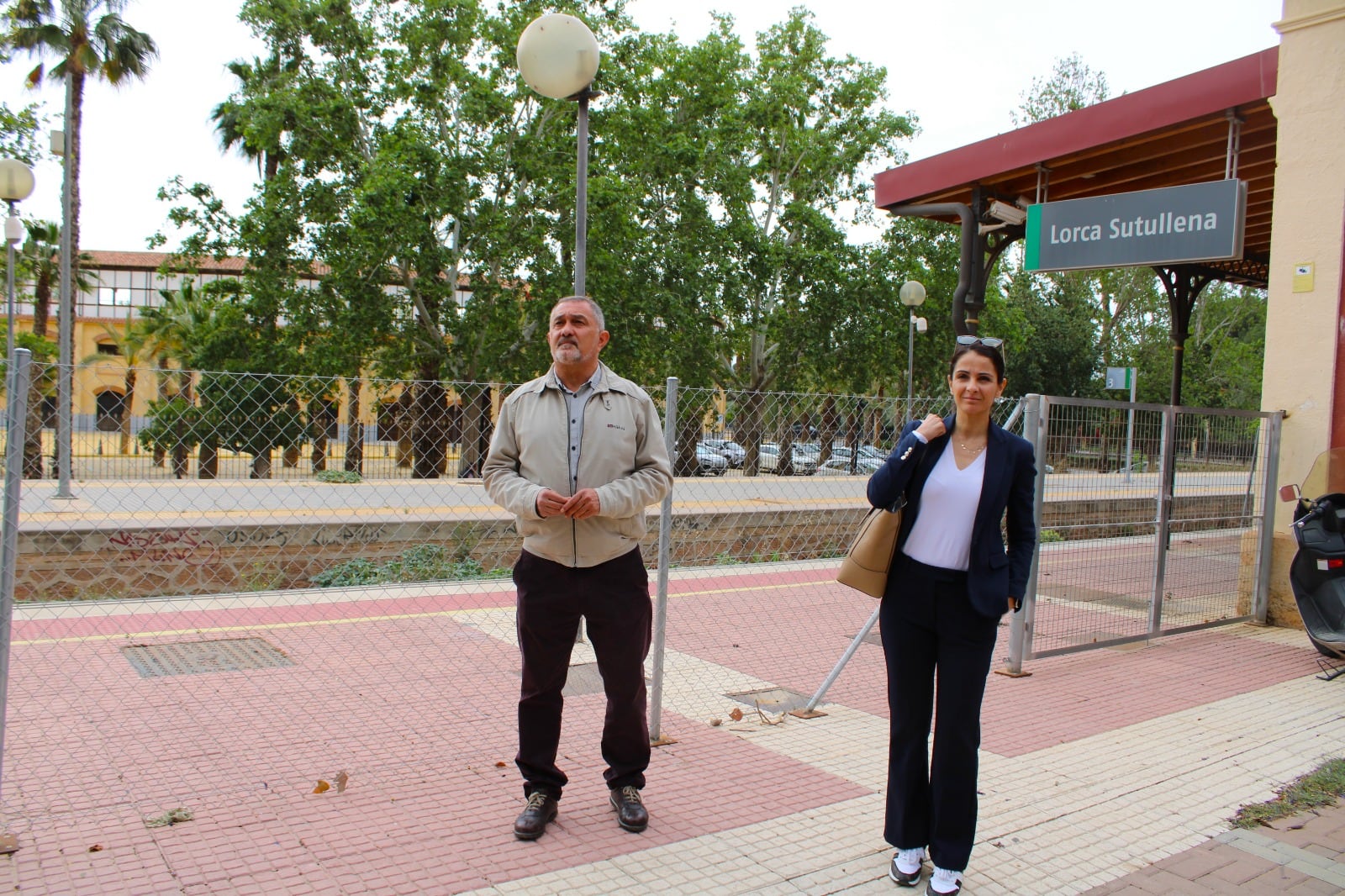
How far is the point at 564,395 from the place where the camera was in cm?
386

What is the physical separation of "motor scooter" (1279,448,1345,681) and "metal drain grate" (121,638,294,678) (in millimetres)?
7008

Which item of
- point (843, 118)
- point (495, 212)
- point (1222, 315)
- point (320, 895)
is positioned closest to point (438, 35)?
point (495, 212)

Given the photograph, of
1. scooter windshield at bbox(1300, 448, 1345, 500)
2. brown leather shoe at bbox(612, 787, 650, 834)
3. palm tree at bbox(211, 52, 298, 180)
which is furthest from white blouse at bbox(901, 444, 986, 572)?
palm tree at bbox(211, 52, 298, 180)

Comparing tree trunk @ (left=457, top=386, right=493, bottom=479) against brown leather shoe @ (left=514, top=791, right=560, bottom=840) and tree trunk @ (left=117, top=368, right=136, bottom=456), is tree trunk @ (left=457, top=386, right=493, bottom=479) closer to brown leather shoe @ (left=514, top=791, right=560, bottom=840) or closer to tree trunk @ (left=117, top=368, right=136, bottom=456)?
tree trunk @ (left=117, top=368, right=136, bottom=456)

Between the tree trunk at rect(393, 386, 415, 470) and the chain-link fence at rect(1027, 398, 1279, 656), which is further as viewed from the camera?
the tree trunk at rect(393, 386, 415, 470)

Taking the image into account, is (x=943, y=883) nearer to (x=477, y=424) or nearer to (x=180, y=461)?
(x=477, y=424)

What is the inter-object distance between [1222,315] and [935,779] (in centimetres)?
4930

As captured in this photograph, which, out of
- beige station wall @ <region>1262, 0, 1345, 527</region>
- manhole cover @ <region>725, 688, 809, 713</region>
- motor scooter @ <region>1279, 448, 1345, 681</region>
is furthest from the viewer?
beige station wall @ <region>1262, 0, 1345, 527</region>

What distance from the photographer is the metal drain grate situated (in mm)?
6070

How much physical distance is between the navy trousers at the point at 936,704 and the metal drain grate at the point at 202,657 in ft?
14.3

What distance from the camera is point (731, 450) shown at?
8.70 metres

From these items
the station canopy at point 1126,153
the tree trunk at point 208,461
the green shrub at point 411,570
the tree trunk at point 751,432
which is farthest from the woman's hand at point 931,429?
the green shrub at point 411,570

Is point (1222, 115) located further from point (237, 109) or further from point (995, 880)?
point (237, 109)

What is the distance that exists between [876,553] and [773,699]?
278 centimetres
